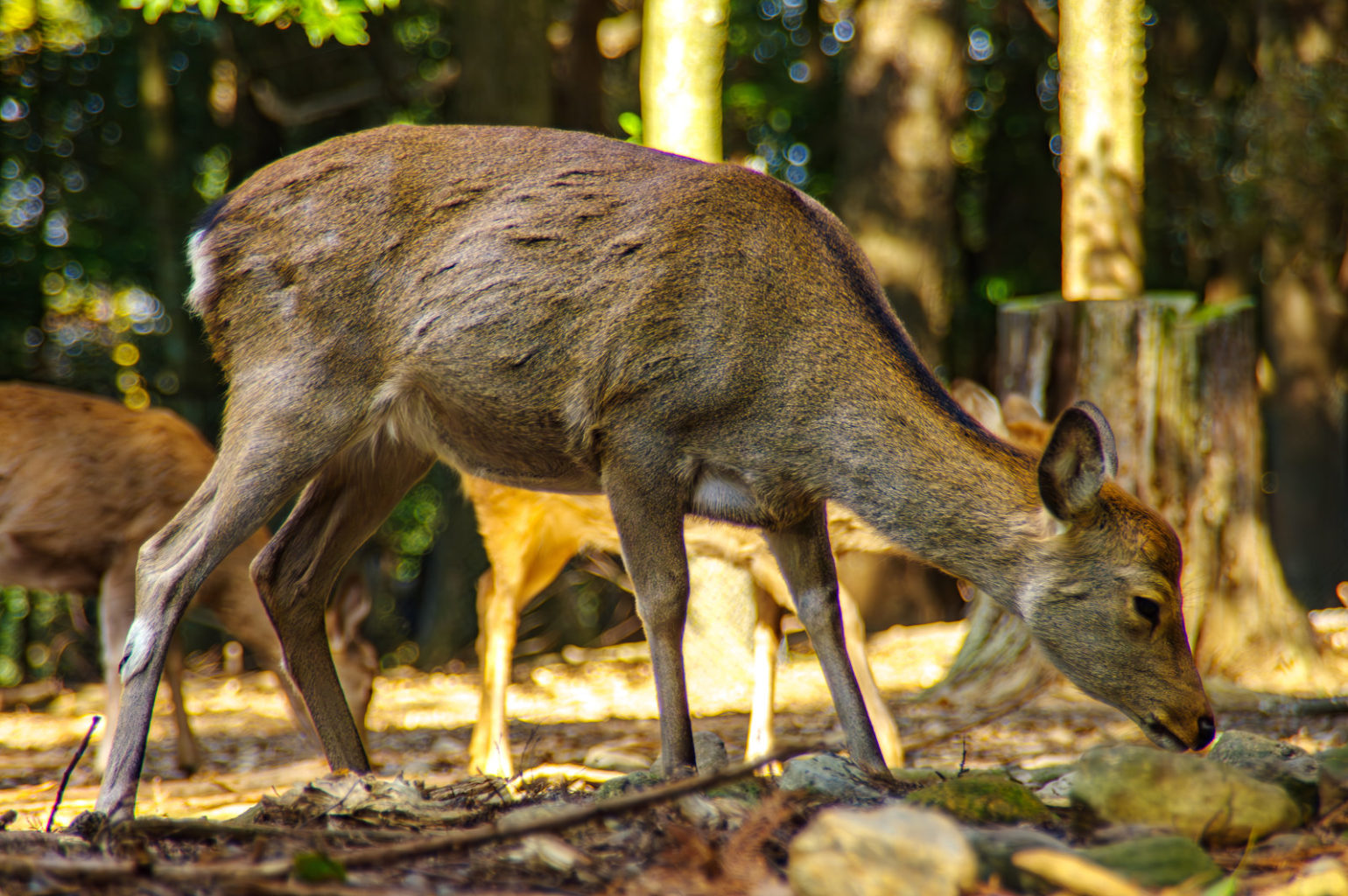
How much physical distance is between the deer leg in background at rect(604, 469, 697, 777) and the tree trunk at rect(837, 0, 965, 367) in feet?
22.9

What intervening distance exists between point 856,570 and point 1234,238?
19.4 ft

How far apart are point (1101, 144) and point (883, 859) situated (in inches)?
296

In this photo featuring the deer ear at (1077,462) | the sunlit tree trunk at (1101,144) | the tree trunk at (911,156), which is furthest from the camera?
the tree trunk at (911,156)

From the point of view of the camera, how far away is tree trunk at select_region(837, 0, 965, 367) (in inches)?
416

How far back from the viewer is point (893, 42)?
1065 cm

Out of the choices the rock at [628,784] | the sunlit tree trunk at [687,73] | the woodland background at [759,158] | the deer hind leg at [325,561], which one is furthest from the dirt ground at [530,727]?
the sunlit tree trunk at [687,73]

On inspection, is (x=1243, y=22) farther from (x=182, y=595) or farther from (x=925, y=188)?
(x=182, y=595)

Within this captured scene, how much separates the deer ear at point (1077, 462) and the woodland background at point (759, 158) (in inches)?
271

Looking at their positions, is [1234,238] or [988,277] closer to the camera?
[1234,238]

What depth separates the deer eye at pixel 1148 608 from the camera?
3.89 meters

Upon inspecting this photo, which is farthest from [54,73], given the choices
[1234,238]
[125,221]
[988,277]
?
[1234,238]

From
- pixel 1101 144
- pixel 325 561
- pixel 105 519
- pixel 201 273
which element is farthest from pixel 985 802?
pixel 1101 144

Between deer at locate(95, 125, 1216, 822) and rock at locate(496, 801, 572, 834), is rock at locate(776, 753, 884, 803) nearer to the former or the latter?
deer at locate(95, 125, 1216, 822)

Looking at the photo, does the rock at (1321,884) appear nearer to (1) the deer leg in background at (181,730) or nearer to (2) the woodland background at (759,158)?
(1) the deer leg in background at (181,730)
